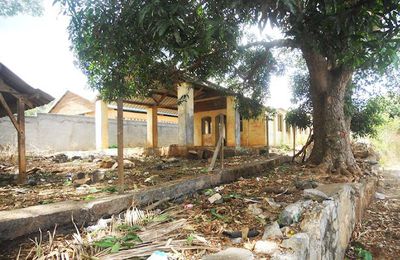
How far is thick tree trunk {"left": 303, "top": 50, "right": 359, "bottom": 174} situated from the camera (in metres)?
6.70

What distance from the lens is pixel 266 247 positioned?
244 centimetres

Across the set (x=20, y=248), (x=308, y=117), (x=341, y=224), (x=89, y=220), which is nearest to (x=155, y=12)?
(x=89, y=220)

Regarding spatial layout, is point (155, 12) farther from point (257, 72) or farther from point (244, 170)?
point (257, 72)

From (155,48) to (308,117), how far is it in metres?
9.06

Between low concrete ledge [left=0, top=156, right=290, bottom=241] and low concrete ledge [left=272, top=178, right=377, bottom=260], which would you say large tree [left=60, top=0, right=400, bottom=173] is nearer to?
low concrete ledge [left=0, top=156, right=290, bottom=241]

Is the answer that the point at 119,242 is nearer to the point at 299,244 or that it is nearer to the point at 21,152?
the point at 299,244

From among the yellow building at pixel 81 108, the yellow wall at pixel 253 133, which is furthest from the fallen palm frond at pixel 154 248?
the yellow building at pixel 81 108

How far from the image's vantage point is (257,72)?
9.41 metres

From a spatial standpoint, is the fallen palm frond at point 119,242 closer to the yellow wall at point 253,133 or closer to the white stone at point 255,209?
the white stone at point 255,209

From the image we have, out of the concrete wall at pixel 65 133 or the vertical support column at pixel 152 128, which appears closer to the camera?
the concrete wall at pixel 65 133

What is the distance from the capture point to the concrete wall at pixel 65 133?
49.8ft

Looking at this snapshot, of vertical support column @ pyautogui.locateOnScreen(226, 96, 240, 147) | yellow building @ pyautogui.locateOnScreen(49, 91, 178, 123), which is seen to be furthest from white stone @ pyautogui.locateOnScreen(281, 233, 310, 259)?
yellow building @ pyautogui.locateOnScreen(49, 91, 178, 123)

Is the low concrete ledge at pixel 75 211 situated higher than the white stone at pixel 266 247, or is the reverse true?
the low concrete ledge at pixel 75 211

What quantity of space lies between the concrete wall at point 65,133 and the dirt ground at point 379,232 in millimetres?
15312
